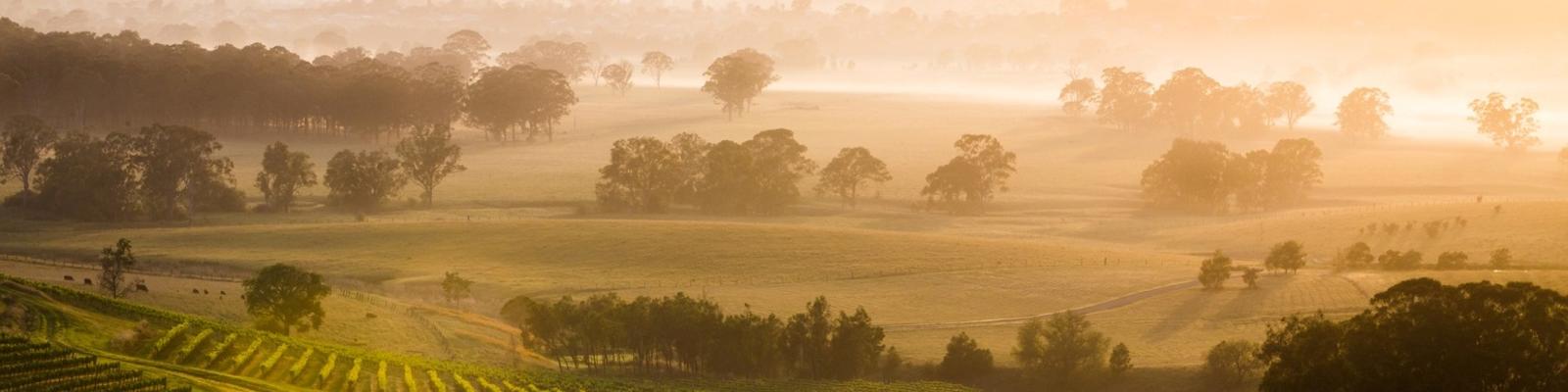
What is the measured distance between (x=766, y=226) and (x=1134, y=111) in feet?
353

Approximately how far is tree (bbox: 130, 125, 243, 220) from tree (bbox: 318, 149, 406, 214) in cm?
758

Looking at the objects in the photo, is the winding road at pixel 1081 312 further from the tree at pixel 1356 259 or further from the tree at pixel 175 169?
the tree at pixel 175 169

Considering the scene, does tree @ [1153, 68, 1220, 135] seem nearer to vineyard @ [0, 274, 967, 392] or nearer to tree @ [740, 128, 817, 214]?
tree @ [740, 128, 817, 214]

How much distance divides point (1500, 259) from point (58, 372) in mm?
79676

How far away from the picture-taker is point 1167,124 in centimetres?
19388

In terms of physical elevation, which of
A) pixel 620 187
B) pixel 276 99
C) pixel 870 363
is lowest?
pixel 870 363

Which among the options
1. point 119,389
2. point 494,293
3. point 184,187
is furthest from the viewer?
point 184,187

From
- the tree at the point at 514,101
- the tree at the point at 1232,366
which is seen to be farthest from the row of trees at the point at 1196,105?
the tree at the point at 1232,366

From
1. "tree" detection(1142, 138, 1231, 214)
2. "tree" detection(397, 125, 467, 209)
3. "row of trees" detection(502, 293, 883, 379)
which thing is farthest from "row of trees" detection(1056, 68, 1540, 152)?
"row of trees" detection(502, 293, 883, 379)

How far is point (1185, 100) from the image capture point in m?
190

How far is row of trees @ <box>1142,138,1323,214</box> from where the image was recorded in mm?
127125

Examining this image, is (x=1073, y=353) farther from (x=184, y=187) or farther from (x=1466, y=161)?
(x=1466, y=161)

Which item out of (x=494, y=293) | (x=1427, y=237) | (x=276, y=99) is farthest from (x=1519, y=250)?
(x=276, y=99)

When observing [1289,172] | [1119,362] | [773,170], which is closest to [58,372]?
[1119,362]
